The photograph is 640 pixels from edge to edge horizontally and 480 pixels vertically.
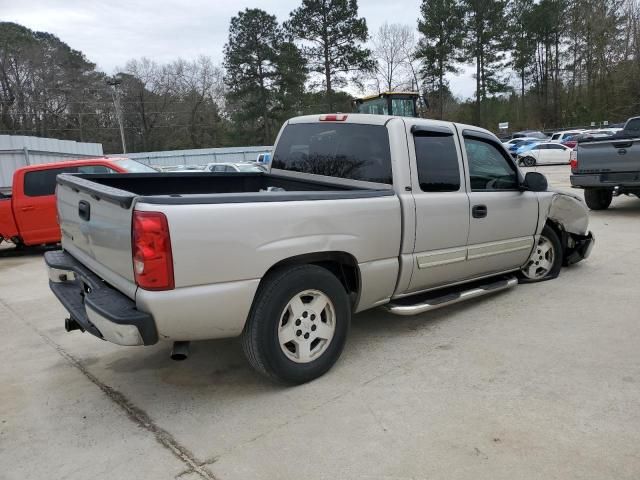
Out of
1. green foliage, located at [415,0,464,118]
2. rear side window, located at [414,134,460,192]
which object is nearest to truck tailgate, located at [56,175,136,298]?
rear side window, located at [414,134,460,192]

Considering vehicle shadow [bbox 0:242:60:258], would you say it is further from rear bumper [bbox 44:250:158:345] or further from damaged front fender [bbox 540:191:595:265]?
damaged front fender [bbox 540:191:595:265]

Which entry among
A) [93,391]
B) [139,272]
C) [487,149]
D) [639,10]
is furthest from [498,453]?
[639,10]

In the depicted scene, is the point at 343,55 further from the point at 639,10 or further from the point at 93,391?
the point at 93,391

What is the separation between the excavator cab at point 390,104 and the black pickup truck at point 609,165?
12.9m

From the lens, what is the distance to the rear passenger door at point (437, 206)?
13.4 feet

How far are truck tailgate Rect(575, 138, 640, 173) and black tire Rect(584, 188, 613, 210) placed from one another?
119cm

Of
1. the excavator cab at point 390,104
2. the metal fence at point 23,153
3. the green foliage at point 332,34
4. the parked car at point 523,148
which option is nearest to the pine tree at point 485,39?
the green foliage at point 332,34

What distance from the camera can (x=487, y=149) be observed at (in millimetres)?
4883

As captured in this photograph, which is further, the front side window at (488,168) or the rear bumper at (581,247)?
the rear bumper at (581,247)

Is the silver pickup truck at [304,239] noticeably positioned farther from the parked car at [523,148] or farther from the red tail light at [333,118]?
the parked car at [523,148]

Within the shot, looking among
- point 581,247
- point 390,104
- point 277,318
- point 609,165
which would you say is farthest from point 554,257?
point 390,104

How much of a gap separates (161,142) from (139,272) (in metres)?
65.2

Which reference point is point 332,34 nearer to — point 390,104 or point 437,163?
point 390,104

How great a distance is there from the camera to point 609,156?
31.9ft
